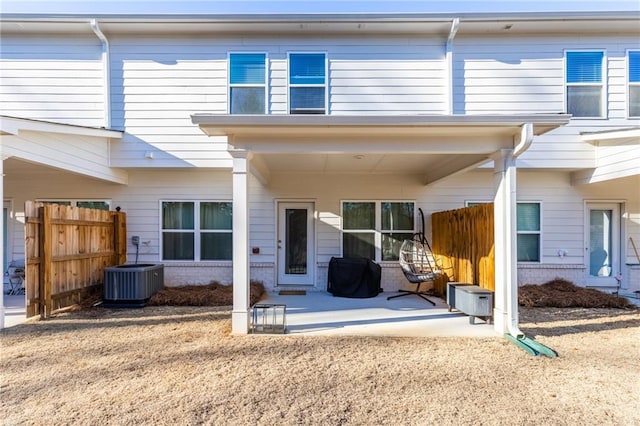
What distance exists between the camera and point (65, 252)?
535 cm

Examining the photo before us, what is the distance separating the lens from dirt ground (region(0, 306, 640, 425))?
8.20 feet

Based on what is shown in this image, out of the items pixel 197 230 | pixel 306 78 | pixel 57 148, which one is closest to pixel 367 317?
pixel 197 230

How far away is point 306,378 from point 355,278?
3.48 meters

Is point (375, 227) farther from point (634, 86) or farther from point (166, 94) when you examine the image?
point (634, 86)

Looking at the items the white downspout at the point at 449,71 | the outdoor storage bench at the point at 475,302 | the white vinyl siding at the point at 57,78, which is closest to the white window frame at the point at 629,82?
the white downspout at the point at 449,71

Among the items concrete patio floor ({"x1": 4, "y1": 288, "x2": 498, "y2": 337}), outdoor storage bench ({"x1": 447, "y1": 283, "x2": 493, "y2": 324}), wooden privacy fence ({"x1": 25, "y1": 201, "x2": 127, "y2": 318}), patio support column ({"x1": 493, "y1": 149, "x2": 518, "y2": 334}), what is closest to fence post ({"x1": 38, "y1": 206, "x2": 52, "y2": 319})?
wooden privacy fence ({"x1": 25, "y1": 201, "x2": 127, "y2": 318})

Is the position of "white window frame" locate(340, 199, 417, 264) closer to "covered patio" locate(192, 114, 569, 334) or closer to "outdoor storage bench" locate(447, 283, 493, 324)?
"outdoor storage bench" locate(447, 283, 493, 324)

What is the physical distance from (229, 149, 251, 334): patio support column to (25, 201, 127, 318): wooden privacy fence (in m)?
3.05

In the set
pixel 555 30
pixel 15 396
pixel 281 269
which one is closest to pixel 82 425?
pixel 15 396

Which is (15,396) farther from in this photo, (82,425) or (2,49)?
(2,49)

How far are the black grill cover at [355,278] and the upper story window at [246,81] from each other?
11.0 feet

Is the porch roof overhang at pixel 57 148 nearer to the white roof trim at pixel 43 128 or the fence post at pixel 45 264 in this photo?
the white roof trim at pixel 43 128

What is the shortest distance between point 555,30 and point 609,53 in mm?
1095

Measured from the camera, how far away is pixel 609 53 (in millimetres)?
6266
